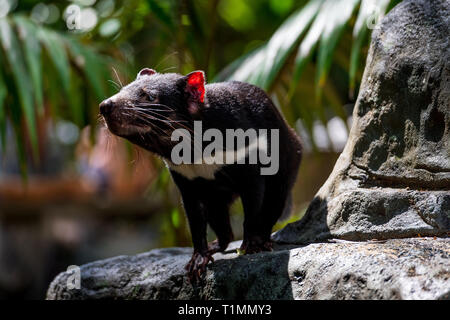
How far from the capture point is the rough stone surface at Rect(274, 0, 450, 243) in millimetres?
2711

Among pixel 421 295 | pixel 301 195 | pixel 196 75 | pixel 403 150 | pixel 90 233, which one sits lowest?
pixel 90 233

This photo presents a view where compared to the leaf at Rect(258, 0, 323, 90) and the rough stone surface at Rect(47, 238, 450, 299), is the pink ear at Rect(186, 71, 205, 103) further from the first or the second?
the leaf at Rect(258, 0, 323, 90)

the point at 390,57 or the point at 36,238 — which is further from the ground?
the point at 390,57

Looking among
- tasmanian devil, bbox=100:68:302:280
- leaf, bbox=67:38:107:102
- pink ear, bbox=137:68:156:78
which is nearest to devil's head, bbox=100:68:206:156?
tasmanian devil, bbox=100:68:302:280

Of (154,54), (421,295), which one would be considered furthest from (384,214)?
(154,54)

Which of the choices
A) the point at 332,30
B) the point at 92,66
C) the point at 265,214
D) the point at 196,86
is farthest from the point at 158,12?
the point at 265,214

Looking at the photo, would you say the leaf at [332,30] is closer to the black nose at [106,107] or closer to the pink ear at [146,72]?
the pink ear at [146,72]

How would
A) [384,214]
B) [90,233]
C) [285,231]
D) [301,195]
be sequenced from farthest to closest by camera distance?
[90,233], [301,195], [285,231], [384,214]

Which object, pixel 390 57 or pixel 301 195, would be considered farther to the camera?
pixel 301 195

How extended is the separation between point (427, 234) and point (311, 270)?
A: 0.58 metres

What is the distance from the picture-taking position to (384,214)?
2.76 meters

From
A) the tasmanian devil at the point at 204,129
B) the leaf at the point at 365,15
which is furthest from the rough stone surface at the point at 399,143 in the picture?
the leaf at the point at 365,15

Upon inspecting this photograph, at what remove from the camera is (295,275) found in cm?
252

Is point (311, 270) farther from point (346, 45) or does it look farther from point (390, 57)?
point (346, 45)
